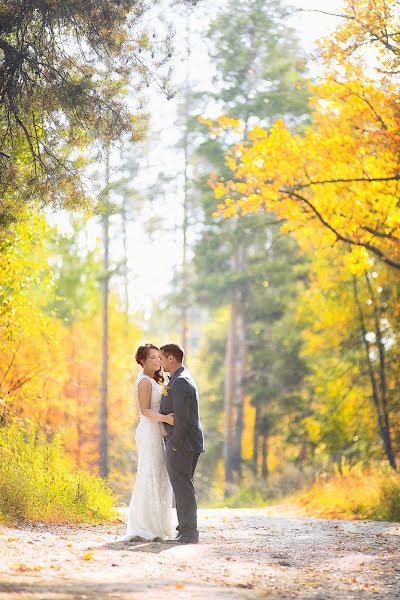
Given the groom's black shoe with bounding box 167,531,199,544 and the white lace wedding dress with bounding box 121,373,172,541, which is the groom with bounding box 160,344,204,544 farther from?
the white lace wedding dress with bounding box 121,373,172,541

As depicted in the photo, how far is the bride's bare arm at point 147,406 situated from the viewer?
9688 mm

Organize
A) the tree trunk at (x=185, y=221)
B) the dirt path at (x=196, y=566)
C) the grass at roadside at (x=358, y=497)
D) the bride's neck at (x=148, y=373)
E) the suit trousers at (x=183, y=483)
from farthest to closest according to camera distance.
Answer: the tree trunk at (x=185, y=221) → the grass at roadside at (x=358, y=497) → the bride's neck at (x=148, y=373) → the suit trousers at (x=183, y=483) → the dirt path at (x=196, y=566)

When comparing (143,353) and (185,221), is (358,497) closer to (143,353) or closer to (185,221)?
(143,353)

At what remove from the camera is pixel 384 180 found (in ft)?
46.2

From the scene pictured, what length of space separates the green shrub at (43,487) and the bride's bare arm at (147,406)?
2.09 m

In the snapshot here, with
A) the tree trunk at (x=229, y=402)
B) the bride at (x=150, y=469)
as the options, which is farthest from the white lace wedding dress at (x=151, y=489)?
the tree trunk at (x=229, y=402)

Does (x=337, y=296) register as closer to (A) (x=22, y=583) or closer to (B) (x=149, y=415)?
(B) (x=149, y=415)

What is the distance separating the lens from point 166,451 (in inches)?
383

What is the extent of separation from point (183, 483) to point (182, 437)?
0.56 meters

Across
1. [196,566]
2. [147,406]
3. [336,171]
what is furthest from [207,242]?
[196,566]

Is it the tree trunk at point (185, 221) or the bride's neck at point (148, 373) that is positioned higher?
the tree trunk at point (185, 221)

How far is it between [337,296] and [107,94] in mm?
12770

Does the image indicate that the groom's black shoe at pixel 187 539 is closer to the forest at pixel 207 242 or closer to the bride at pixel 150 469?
the bride at pixel 150 469

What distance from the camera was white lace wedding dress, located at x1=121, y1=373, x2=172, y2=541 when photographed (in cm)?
970
